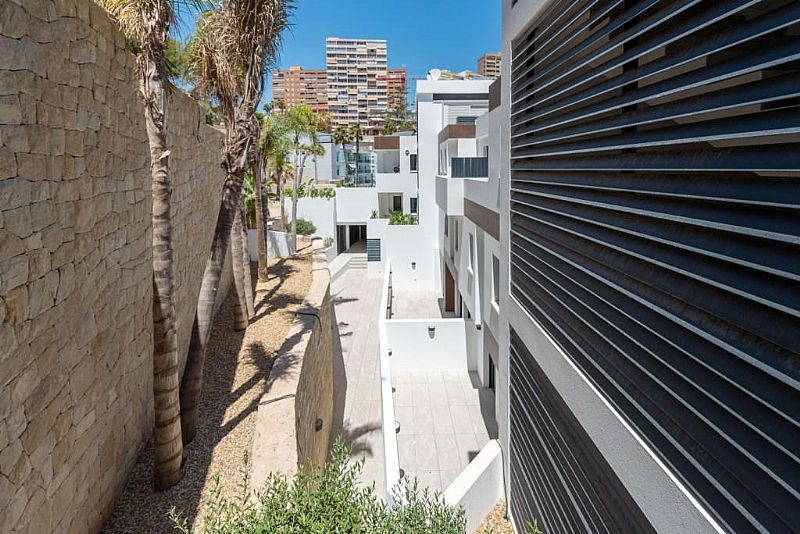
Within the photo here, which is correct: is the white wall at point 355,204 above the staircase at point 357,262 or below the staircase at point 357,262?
above

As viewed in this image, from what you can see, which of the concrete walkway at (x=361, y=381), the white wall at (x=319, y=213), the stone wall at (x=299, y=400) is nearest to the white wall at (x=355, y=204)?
the white wall at (x=319, y=213)

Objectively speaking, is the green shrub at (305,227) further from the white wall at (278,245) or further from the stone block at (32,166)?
the stone block at (32,166)

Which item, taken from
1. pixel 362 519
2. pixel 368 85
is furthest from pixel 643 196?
pixel 368 85

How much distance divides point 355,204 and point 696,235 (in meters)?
28.7

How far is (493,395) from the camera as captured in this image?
11.9 m

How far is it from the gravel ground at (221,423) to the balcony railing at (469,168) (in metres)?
5.30

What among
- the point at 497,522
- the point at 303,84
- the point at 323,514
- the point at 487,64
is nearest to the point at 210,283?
the point at 323,514

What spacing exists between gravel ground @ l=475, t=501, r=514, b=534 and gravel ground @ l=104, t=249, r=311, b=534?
2.90 metres

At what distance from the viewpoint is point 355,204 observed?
99.4 ft

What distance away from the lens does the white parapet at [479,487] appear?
5301mm

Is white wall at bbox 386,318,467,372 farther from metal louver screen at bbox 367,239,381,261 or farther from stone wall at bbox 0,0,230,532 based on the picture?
metal louver screen at bbox 367,239,381,261

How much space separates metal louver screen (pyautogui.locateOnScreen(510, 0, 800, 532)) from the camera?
1673 mm

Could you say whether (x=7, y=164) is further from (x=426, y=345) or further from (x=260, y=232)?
(x=260, y=232)

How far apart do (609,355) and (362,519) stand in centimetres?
216
